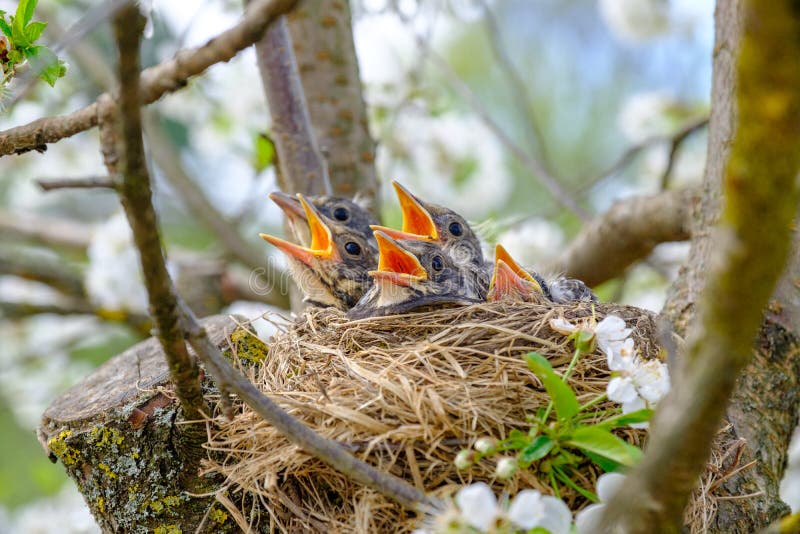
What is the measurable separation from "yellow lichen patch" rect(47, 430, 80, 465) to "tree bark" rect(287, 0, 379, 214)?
1863mm

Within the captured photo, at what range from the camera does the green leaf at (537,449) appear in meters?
1.83

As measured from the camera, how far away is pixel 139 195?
146cm

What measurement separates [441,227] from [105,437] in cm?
176

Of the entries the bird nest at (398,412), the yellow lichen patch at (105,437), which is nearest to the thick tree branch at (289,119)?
the bird nest at (398,412)

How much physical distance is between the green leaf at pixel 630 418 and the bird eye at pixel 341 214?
1876 millimetres

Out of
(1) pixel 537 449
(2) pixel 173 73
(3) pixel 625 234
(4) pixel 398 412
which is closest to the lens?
(1) pixel 537 449

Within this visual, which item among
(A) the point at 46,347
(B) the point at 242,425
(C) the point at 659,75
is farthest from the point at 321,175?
(C) the point at 659,75

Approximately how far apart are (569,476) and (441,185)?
12.4ft

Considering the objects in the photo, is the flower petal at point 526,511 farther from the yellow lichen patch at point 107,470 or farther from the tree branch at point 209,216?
the tree branch at point 209,216

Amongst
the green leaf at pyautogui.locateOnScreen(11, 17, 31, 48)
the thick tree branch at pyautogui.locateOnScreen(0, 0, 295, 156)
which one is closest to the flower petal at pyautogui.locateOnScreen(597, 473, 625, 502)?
the thick tree branch at pyautogui.locateOnScreen(0, 0, 295, 156)

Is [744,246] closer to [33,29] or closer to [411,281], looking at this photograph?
[33,29]

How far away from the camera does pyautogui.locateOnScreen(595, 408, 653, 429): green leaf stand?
6.03ft

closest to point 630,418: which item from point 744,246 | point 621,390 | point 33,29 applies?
point 621,390

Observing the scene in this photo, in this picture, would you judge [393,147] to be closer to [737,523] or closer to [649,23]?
[649,23]
